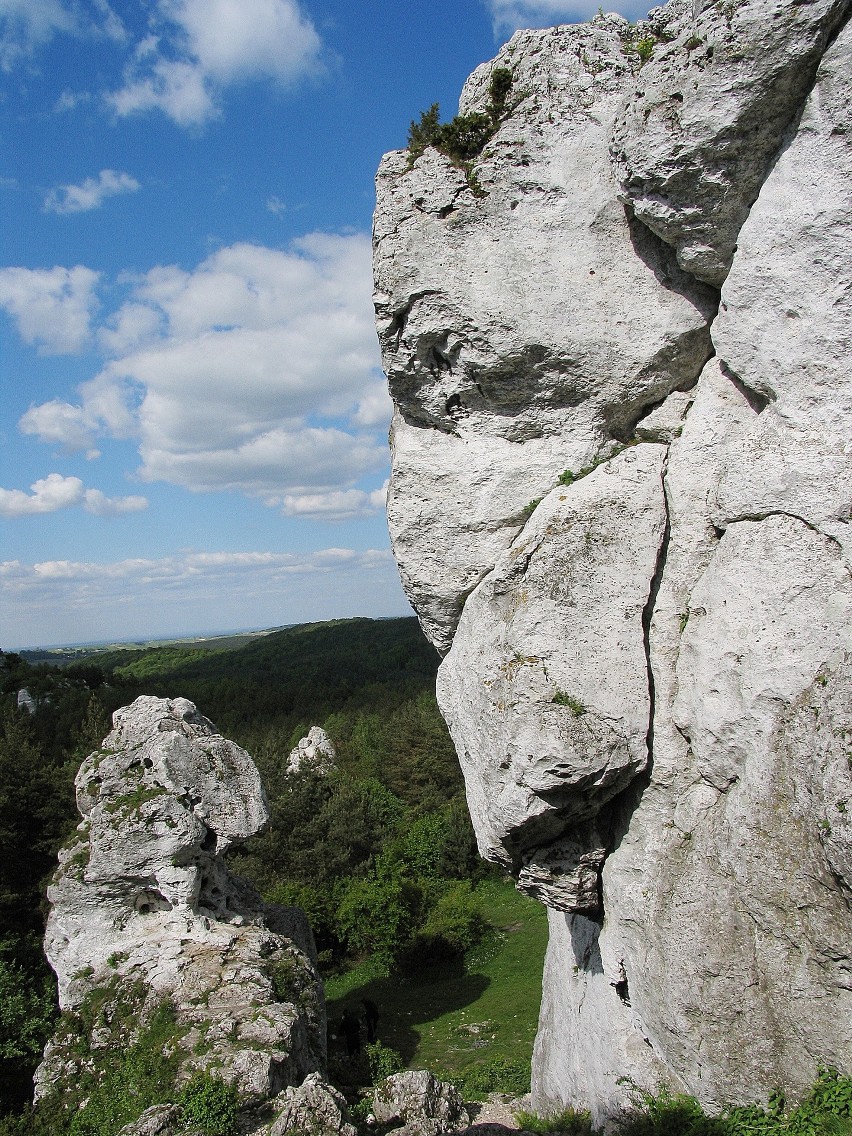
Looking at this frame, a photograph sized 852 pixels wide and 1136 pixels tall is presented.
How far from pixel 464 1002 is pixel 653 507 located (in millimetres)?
18121

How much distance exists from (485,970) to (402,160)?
23.0 m

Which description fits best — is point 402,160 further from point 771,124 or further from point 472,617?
point 472,617

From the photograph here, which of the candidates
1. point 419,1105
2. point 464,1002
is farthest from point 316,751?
point 419,1105

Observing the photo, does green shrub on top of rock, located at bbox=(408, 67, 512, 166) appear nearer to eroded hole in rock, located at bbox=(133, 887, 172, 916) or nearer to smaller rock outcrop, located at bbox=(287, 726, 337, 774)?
eroded hole in rock, located at bbox=(133, 887, 172, 916)

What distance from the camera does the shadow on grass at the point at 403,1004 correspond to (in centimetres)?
1547

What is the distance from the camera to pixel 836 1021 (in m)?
6.64

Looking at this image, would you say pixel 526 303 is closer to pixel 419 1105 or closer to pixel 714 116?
pixel 714 116

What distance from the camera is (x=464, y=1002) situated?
20.8 meters

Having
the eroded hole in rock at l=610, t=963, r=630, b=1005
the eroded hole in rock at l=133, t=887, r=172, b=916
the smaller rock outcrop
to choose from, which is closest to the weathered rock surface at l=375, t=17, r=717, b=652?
the eroded hole in rock at l=610, t=963, r=630, b=1005

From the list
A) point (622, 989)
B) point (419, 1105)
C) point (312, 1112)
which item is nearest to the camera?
point (622, 989)

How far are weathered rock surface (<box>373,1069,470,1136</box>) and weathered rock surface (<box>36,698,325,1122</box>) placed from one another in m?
1.39

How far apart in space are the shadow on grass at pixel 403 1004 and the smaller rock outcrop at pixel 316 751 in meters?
15.4

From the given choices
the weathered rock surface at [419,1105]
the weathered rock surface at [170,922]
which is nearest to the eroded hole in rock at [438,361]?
the weathered rock surface at [170,922]

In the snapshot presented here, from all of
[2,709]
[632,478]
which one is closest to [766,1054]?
[632,478]
